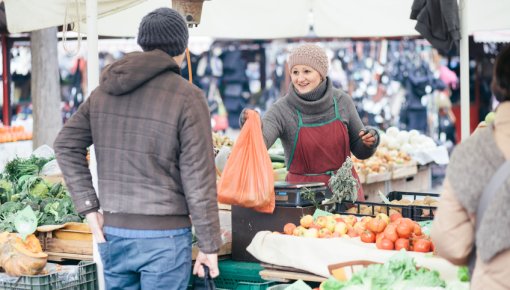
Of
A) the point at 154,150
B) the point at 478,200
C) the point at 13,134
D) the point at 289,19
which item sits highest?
the point at 289,19

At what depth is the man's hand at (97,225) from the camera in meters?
4.03

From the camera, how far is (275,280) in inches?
188

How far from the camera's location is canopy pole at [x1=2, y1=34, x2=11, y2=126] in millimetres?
13895

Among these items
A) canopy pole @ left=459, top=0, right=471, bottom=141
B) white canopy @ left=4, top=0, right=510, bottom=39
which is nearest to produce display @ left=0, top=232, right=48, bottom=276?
canopy pole @ left=459, top=0, right=471, bottom=141

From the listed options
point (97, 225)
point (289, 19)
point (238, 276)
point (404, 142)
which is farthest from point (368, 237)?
point (404, 142)

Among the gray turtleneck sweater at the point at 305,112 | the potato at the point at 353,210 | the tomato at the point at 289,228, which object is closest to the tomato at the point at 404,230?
the tomato at the point at 289,228

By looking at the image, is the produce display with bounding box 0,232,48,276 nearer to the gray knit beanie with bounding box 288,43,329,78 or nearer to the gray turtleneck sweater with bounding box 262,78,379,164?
the gray turtleneck sweater with bounding box 262,78,379,164

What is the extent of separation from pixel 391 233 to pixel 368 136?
1.27 m

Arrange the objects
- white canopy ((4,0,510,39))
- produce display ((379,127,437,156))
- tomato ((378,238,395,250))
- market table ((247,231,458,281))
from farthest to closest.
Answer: produce display ((379,127,437,156)) → white canopy ((4,0,510,39)) → tomato ((378,238,395,250)) → market table ((247,231,458,281))

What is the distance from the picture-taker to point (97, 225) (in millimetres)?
4066

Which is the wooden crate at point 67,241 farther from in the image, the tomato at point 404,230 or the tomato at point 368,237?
the tomato at point 404,230

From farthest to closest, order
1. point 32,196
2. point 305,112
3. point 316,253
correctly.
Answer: point 32,196
point 305,112
point 316,253

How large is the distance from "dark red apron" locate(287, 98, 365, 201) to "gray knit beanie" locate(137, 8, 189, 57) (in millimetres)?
2027

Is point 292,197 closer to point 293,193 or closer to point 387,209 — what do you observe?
point 293,193
